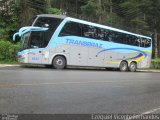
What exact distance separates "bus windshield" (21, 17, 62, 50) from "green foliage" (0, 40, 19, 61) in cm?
488

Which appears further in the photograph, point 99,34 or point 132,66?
point 132,66

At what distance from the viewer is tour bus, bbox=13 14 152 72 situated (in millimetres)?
27844

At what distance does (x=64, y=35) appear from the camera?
A: 28.6 metres

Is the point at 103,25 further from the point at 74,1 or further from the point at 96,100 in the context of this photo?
the point at 74,1

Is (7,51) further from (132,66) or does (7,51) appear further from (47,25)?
(132,66)

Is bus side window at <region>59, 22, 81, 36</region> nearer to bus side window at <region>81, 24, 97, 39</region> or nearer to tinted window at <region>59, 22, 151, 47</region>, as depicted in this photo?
tinted window at <region>59, 22, 151, 47</region>

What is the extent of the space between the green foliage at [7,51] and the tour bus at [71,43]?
9.20 ft

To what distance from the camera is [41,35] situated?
27.9 meters

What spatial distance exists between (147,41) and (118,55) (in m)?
4.93

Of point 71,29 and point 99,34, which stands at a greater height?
point 71,29

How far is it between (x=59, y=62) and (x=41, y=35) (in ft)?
7.67

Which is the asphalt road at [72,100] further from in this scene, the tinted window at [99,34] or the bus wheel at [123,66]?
the bus wheel at [123,66]

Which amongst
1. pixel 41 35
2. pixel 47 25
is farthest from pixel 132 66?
pixel 41 35

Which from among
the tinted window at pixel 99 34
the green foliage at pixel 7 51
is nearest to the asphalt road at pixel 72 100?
the tinted window at pixel 99 34
